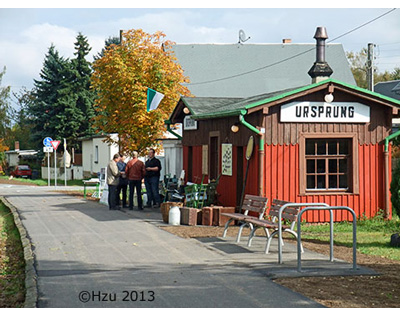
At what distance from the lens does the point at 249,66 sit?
4962 cm

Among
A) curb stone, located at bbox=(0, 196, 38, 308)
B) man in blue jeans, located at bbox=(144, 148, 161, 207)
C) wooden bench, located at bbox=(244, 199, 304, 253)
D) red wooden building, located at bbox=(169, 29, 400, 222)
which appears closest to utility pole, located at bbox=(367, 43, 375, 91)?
man in blue jeans, located at bbox=(144, 148, 161, 207)

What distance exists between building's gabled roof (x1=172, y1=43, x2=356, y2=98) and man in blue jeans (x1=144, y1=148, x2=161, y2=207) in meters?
26.7

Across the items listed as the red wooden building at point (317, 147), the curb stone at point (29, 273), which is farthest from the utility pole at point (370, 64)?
the curb stone at point (29, 273)

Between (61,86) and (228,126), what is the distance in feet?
133

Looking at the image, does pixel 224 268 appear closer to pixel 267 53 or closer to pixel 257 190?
pixel 257 190

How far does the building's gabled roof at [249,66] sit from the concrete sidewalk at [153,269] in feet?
107

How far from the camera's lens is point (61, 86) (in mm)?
55531

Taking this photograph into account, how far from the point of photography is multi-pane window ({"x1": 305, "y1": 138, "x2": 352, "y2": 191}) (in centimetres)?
1656

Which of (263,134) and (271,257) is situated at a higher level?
(263,134)

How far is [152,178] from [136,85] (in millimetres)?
5192

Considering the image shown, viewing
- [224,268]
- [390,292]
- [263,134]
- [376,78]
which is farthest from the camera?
[376,78]

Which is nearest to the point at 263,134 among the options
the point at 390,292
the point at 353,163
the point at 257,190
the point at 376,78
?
the point at 257,190

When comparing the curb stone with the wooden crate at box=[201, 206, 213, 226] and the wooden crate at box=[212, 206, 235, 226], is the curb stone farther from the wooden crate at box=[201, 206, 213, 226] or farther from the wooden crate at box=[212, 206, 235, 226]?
the wooden crate at box=[212, 206, 235, 226]
